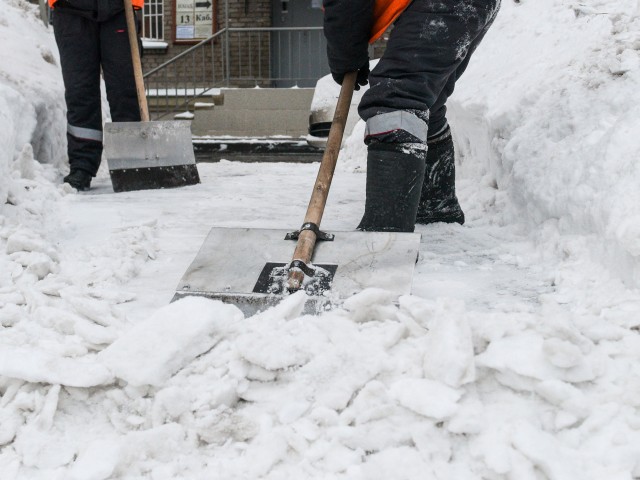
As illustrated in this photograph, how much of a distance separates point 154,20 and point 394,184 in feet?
44.1

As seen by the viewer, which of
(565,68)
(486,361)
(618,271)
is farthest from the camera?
(565,68)

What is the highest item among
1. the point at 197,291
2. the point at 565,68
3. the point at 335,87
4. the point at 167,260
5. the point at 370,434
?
the point at 565,68

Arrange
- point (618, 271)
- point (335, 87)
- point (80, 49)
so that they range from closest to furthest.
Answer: point (618, 271)
point (80, 49)
point (335, 87)

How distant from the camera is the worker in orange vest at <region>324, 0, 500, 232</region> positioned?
262 cm

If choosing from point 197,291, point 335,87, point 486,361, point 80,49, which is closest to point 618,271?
point 486,361

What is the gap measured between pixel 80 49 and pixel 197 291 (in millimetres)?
2624

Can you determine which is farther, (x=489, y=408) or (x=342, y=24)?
(x=342, y=24)

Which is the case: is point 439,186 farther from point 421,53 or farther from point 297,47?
point 297,47

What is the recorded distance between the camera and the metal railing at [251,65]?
1309 cm

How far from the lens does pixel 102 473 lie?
141 centimetres

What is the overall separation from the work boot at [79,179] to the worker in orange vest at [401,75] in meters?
2.05

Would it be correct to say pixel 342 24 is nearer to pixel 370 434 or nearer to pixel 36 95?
pixel 370 434

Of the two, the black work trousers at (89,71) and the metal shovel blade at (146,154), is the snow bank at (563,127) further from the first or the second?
the black work trousers at (89,71)

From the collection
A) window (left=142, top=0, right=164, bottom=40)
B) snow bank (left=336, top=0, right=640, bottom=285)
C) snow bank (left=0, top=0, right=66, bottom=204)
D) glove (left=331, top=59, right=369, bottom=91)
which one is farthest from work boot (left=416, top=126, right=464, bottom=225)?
window (left=142, top=0, right=164, bottom=40)
